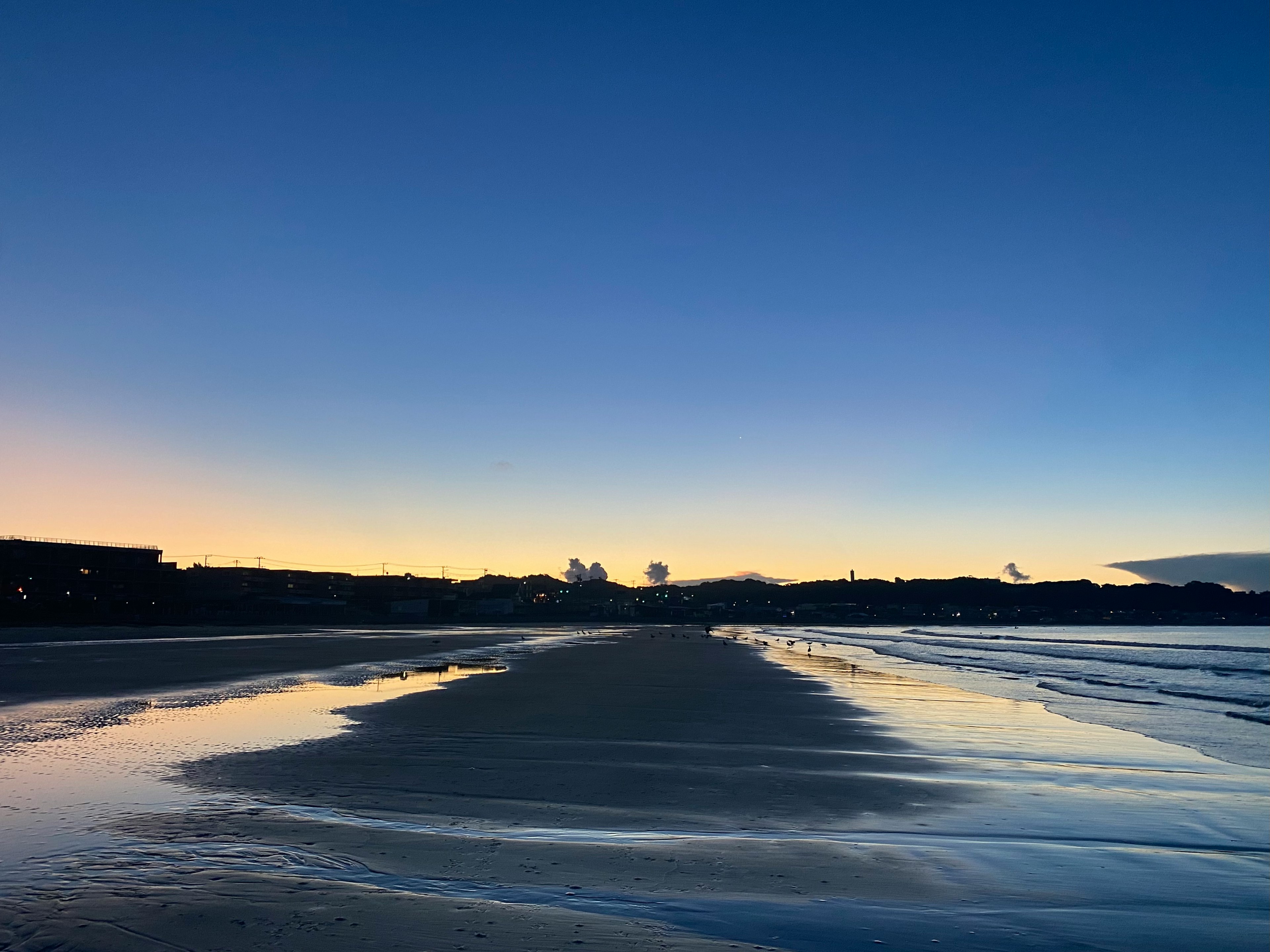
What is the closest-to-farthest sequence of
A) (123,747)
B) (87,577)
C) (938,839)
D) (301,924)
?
1. (301,924)
2. (938,839)
3. (123,747)
4. (87,577)

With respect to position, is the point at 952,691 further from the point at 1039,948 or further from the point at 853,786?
the point at 1039,948

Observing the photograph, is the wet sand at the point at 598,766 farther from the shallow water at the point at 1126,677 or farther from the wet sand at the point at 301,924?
the shallow water at the point at 1126,677

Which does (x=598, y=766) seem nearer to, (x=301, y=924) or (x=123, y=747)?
(x=301, y=924)

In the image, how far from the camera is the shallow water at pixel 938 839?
21.6 feet

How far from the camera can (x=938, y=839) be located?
9.34 meters

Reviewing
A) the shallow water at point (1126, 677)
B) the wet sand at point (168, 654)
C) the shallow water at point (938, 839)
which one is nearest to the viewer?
the shallow water at point (938, 839)

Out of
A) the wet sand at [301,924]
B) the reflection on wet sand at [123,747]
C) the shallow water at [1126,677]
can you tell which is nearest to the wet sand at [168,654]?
the reflection on wet sand at [123,747]

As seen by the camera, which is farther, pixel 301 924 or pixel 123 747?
pixel 123 747

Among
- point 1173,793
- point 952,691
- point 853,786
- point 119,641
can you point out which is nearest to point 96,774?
point 853,786

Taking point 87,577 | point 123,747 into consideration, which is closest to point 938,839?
point 123,747

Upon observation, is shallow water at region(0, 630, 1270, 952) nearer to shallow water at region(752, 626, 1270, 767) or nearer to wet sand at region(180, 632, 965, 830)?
wet sand at region(180, 632, 965, 830)

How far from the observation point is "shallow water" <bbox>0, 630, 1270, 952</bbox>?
658 cm

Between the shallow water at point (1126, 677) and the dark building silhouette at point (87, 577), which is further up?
the dark building silhouette at point (87, 577)

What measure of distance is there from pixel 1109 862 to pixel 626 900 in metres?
5.42
